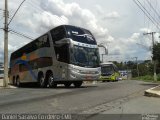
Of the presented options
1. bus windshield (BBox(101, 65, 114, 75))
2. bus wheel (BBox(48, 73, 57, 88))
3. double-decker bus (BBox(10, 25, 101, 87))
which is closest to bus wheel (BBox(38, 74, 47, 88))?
double-decker bus (BBox(10, 25, 101, 87))

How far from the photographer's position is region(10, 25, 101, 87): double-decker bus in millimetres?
23422

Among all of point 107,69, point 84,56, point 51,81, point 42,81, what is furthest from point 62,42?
point 107,69

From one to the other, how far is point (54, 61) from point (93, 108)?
12752 millimetres

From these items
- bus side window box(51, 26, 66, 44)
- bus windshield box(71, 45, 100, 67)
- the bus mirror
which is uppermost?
bus side window box(51, 26, 66, 44)

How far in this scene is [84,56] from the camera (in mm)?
24141

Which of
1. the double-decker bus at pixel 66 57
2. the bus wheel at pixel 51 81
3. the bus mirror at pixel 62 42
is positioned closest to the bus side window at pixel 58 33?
the double-decker bus at pixel 66 57

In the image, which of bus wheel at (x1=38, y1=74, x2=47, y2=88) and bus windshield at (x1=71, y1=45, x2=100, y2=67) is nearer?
bus windshield at (x1=71, y1=45, x2=100, y2=67)

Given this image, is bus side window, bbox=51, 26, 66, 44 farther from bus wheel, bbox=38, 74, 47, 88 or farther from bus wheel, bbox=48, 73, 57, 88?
bus wheel, bbox=38, 74, 47, 88

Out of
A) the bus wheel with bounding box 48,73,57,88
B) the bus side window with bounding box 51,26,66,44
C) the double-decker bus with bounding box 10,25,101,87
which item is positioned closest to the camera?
the double-decker bus with bounding box 10,25,101,87

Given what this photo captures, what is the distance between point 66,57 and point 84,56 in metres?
1.41

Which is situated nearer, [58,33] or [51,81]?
[58,33]

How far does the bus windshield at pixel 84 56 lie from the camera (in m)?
23.4

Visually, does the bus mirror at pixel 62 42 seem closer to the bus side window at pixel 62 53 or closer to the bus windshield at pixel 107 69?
the bus side window at pixel 62 53

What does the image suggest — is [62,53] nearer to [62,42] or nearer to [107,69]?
[62,42]
